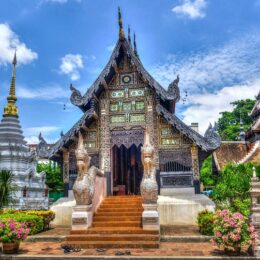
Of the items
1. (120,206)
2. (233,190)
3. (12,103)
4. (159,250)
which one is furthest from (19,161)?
(159,250)

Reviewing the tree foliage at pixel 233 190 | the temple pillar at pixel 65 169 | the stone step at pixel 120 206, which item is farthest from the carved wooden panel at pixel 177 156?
the temple pillar at pixel 65 169

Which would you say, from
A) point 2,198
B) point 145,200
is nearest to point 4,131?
point 2,198

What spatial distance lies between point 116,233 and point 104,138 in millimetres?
5084

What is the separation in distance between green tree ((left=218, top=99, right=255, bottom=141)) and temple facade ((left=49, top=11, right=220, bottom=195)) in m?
22.9

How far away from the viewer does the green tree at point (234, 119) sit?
35062mm

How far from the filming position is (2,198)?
1341cm

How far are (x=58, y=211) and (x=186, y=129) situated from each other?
6.11 m

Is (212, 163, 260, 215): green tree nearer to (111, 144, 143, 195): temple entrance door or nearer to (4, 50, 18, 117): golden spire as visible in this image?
(111, 144, 143, 195): temple entrance door

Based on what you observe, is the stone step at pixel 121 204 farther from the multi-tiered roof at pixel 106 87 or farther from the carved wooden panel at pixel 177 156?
the multi-tiered roof at pixel 106 87

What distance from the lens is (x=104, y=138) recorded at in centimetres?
1345

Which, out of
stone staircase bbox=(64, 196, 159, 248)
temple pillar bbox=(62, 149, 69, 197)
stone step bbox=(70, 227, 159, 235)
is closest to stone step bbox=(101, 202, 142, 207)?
stone staircase bbox=(64, 196, 159, 248)

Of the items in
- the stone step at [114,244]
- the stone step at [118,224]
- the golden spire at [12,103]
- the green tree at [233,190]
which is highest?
the golden spire at [12,103]

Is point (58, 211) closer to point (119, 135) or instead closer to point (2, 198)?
point (2, 198)

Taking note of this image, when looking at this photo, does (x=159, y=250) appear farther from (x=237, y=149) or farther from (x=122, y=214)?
(x=237, y=149)
